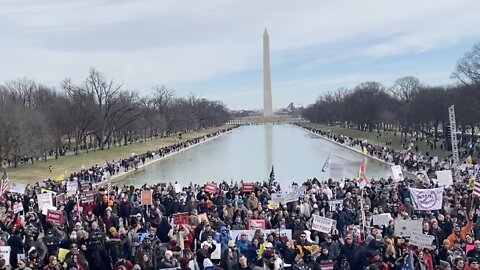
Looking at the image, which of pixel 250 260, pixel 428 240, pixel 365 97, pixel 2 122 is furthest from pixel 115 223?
pixel 365 97

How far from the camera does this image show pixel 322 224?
14328 mm

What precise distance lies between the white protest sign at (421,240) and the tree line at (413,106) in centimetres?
5694

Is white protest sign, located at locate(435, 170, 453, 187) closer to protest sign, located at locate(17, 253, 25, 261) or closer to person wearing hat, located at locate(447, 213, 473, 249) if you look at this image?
person wearing hat, located at locate(447, 213, 473, 249)

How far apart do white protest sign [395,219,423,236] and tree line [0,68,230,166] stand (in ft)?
154

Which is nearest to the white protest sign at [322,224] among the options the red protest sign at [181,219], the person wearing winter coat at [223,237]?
the person wearing winter coat at [223,237]

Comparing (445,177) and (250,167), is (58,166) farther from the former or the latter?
(445,177)

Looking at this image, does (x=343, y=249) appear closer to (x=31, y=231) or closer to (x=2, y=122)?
(x=31, y=231)

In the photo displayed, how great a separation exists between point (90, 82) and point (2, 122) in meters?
35.9

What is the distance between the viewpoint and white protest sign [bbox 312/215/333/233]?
14.2m

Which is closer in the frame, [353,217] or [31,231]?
[31,231]

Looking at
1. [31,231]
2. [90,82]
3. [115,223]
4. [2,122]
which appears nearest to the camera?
[31,231]

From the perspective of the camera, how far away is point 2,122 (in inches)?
2199

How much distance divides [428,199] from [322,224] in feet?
14.2

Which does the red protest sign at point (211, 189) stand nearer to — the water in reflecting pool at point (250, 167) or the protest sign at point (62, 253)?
the protest sign at point (62, 253)
